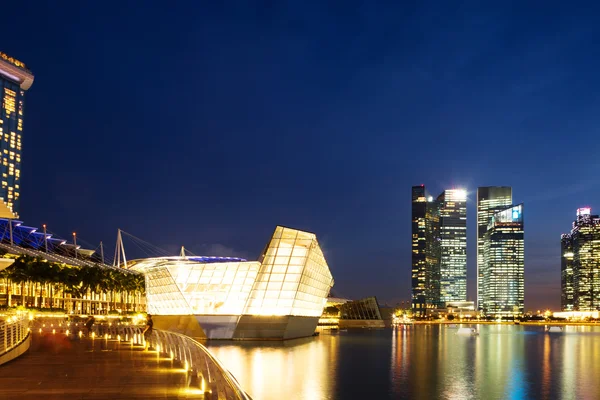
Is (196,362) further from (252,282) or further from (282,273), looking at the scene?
(282,273)

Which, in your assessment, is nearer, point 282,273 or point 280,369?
point 280,369

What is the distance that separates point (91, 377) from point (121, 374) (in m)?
1.07

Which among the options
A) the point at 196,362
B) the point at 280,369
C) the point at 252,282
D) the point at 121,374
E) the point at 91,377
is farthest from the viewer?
the point at 252,282

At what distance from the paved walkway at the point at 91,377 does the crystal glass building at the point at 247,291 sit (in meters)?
47.9

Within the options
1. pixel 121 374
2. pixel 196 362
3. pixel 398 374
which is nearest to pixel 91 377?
pixel 121 374

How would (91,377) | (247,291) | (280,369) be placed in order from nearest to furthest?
1. (91,377)
2. (280,369)
3. (247,291)

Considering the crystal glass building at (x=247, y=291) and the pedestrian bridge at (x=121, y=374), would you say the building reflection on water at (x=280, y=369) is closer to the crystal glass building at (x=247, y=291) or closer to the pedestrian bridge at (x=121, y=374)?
the crystal glass building at (x=247, y=291)

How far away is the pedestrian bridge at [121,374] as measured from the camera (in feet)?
55.5

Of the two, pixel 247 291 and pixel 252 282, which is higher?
pixel 252 282

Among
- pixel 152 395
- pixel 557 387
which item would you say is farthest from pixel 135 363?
pixel 557 387

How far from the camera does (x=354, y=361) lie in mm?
61438

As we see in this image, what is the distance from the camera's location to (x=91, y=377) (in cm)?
2111

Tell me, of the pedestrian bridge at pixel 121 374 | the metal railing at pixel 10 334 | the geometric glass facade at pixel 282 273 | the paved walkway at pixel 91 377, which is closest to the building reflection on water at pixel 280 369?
the geometric glass facade at pixel 282 273

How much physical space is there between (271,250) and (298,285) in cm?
525
